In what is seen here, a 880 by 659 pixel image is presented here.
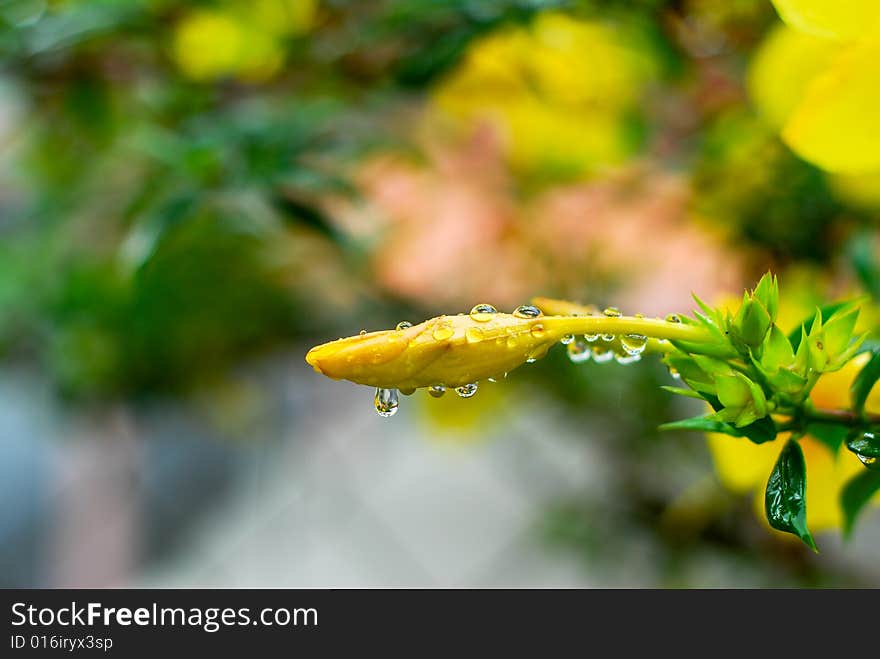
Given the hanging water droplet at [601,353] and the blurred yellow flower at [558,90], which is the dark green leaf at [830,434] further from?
the blurred yellow flower at [558,90]

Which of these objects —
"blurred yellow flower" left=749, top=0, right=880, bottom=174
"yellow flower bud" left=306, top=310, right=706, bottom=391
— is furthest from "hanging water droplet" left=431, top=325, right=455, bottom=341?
"blurred yellow flower" left=749, top=0, right=880, bottom=174

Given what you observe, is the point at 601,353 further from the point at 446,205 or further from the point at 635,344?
the point at 446,205

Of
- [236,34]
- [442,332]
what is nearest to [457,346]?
[442,332]

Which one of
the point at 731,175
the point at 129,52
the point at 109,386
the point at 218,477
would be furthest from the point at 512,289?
the point at 218,477

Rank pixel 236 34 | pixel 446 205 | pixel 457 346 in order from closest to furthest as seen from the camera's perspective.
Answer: pixel 457 346 → pixel 236 34 → pixel 446 205

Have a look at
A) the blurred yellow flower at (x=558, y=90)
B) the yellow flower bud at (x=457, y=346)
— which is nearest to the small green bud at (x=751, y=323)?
the yellow flower bud at (x=457, y=346)

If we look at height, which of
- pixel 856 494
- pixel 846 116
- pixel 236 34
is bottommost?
pixel 856 494
